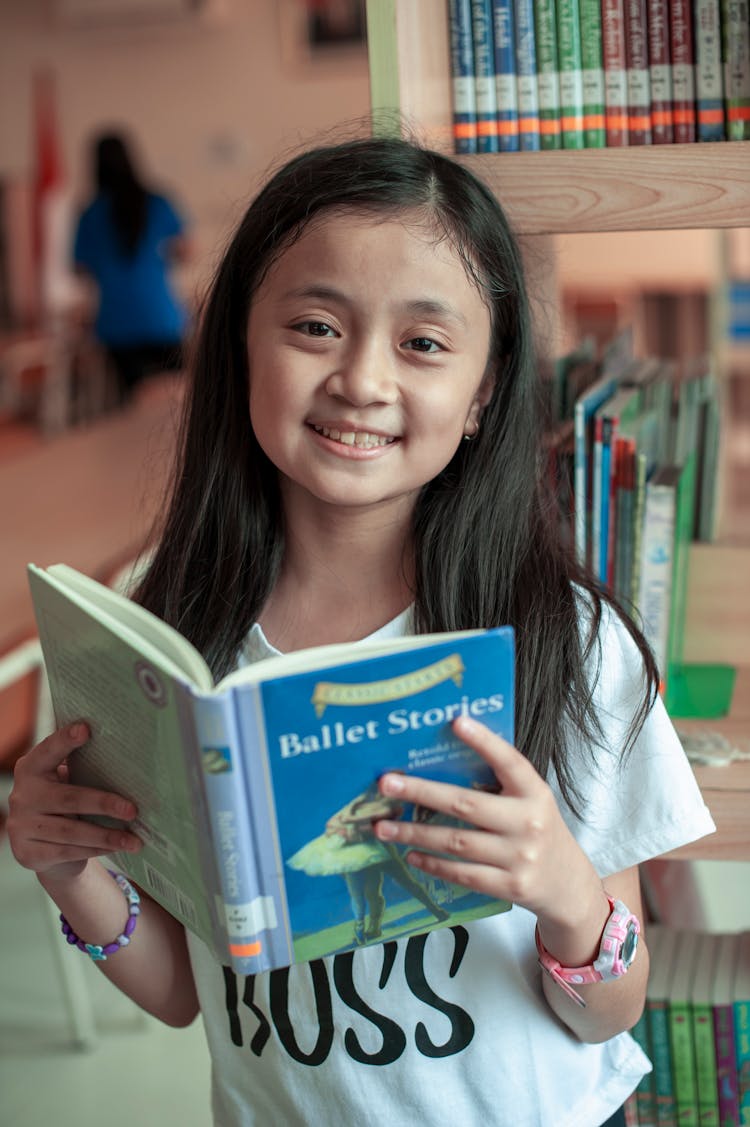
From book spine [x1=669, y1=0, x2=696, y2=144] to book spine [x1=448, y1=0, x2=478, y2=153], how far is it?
19 centimetres

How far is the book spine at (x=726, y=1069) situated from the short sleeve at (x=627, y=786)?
0.53 metres

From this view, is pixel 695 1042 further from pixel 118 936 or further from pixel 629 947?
pixel 118 936

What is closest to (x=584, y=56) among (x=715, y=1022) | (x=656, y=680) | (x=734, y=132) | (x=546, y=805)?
(x=734, y=132)

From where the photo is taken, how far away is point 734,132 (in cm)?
117

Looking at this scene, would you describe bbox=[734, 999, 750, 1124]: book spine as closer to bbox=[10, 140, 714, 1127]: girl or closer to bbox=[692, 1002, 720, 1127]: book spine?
bbox=[692, 1002, 720, 1127]: book spine

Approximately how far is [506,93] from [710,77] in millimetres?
195

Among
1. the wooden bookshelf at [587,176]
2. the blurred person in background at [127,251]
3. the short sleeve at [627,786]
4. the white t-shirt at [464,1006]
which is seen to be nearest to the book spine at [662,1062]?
the wooden bookshelf at [587,176]

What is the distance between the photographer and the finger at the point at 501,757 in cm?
74

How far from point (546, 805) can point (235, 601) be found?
1.24ft

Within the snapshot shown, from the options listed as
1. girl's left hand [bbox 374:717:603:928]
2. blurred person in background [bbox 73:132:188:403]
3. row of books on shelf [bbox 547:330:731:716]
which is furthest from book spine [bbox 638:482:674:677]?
blurred person in background [bbox 73:132:188:403]

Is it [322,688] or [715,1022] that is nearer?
[322,688]

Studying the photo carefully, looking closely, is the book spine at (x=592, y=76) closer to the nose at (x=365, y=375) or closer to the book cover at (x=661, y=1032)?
the nose at (x=365, y=375)

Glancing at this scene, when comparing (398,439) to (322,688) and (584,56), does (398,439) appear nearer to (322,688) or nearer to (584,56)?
(322,688)

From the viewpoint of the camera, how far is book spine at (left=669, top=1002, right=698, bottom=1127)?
1.39 meters
